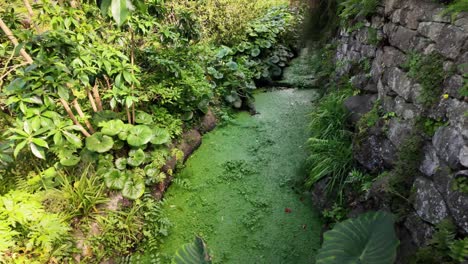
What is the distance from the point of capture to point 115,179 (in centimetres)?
262

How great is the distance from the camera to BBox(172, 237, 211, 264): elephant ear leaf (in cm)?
124

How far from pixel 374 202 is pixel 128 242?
6.68 ft

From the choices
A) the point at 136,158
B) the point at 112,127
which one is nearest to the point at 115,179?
the point at 136,158

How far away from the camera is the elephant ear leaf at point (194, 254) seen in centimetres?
124

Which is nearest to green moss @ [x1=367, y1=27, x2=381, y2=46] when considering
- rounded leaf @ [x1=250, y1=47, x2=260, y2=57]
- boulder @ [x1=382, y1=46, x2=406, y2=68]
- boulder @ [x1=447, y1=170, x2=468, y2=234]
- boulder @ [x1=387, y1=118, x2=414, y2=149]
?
boulder @ [x1=382, y1=46, x2=406, y2=68]

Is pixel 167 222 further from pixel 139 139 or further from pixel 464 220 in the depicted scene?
pixel 464 220

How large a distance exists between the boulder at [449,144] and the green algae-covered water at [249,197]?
1375 millimetres

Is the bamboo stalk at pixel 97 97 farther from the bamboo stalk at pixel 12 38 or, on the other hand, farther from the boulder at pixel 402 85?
the boulder at pixel 402 85

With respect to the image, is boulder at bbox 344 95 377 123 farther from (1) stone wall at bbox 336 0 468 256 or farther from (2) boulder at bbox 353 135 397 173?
(2) boulder at bbox 353 135 397 173

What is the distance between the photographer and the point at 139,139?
2859mm

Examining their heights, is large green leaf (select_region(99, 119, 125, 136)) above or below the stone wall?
below

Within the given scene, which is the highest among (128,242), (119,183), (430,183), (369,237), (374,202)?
(430,183)

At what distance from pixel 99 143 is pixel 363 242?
93.5 inches

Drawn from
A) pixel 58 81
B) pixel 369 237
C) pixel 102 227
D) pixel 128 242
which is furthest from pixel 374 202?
pixel 58 81
